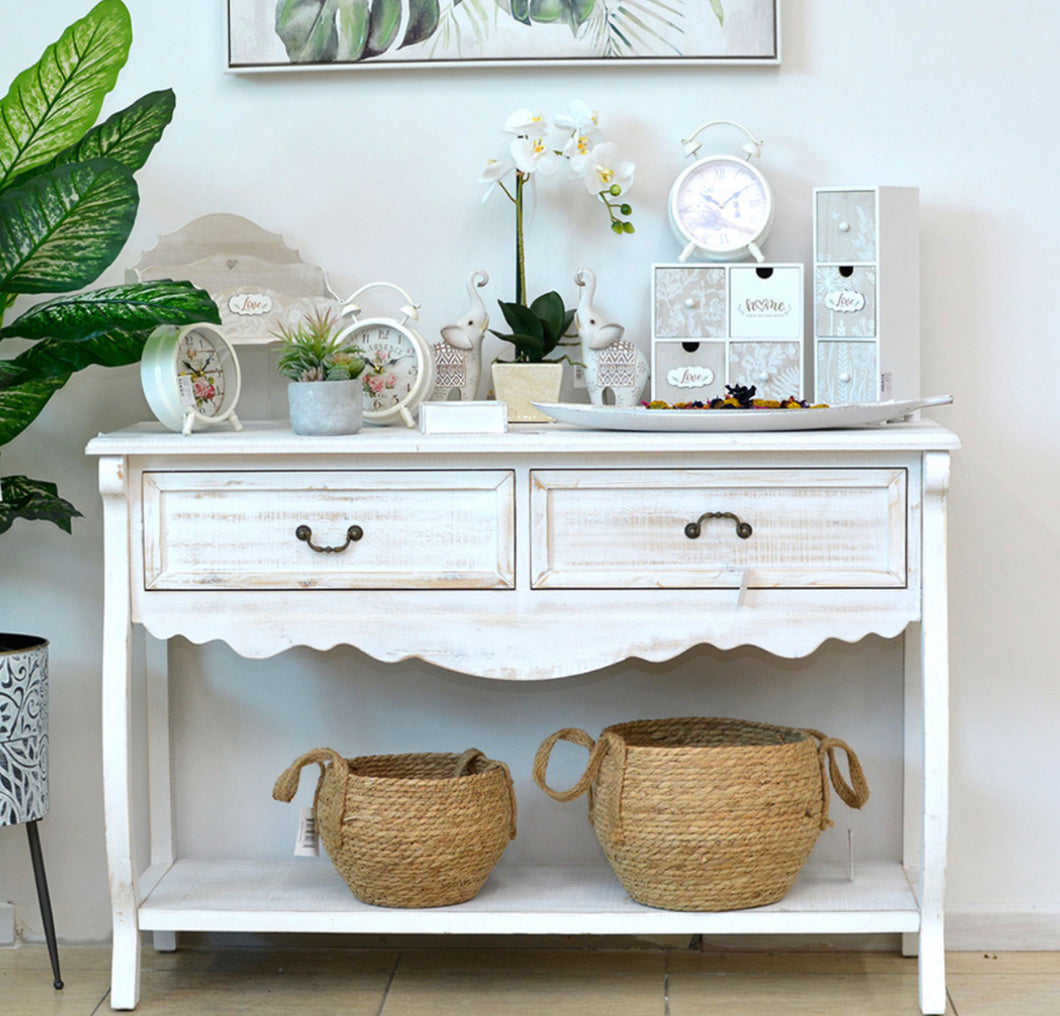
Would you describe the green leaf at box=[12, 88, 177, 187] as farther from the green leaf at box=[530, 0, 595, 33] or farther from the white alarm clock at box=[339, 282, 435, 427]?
the green leaf at box=[530, 0, 595, 33]

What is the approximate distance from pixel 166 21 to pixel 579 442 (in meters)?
1.07

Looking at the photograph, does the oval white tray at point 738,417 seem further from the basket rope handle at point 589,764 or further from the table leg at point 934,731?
the basket rope handle at point 589,764

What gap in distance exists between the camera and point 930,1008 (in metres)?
1.88

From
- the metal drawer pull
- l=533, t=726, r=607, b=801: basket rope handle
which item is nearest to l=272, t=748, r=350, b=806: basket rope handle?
l=533, t=726, r=607, b=801: basket rope handle

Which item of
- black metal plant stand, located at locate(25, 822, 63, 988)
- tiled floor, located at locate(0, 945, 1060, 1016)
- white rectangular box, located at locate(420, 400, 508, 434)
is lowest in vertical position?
tiled floor, located at locate(0, 945, 1060, 1016)

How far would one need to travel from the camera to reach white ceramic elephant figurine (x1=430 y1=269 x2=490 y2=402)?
2.07 metres

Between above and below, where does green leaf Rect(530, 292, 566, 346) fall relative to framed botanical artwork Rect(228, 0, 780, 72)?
below

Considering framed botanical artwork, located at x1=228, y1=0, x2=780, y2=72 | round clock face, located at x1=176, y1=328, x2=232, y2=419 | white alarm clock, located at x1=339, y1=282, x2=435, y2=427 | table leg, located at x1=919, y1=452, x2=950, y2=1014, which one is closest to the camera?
table leg, located at x1=919, y1=452, x2=950, y2=1014

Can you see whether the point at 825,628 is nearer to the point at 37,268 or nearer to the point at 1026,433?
the point at 1026,433

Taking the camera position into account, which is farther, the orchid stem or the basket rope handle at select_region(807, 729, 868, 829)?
the orchid stem

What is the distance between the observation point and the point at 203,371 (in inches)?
75.7

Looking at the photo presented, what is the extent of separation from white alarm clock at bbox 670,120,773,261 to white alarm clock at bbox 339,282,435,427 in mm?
451

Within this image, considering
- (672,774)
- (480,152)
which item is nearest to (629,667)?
(672,774)

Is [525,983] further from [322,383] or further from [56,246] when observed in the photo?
[56,246]
